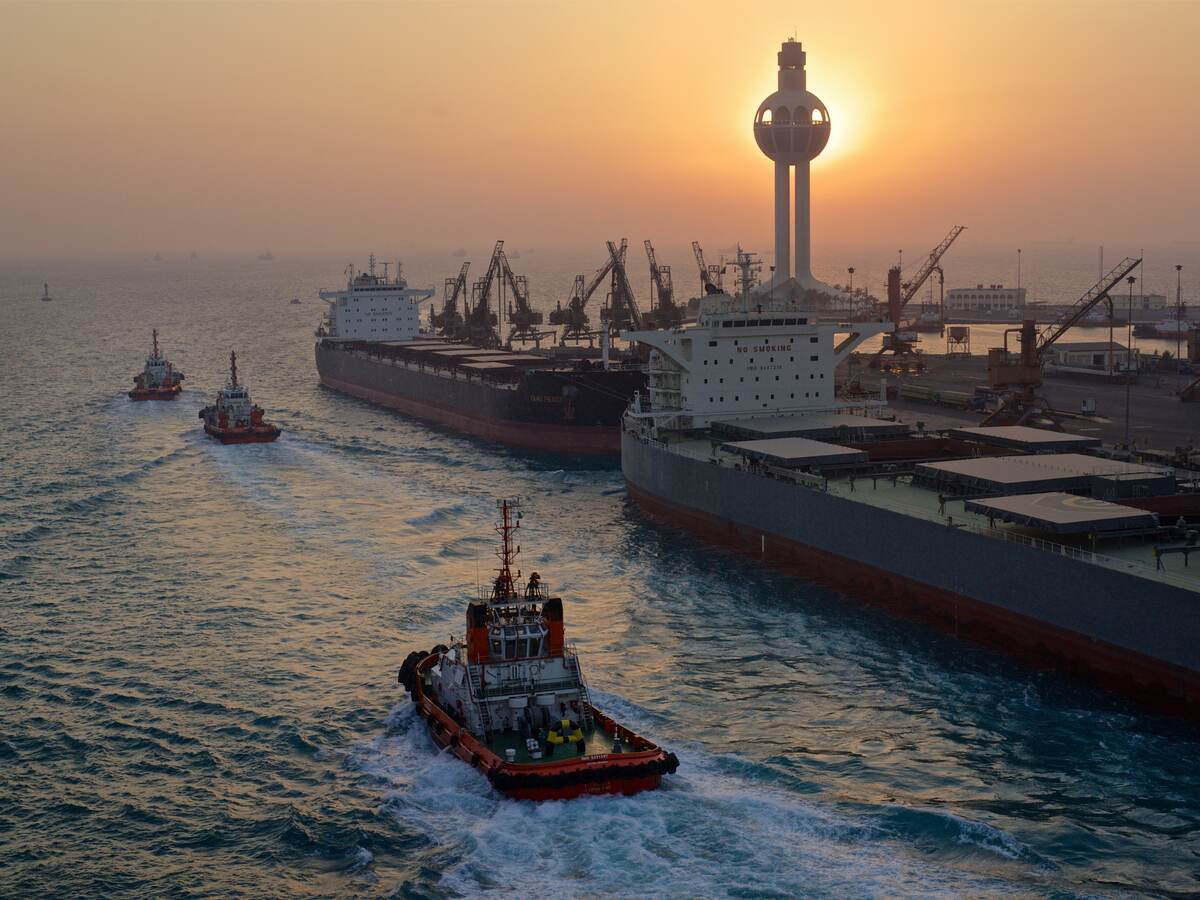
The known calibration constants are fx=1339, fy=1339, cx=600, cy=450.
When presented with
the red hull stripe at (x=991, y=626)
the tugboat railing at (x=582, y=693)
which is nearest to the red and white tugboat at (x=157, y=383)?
the red hull stripe at (x=991, y=626)

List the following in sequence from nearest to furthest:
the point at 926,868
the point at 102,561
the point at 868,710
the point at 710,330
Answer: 1. the point at 926,868
2. the point at 868,710
3. the point at 102,561
4. the point at 710,330

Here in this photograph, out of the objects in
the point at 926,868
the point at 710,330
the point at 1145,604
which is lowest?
the point at 926,868

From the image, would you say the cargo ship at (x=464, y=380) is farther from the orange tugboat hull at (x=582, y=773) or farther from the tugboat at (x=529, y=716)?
the orange tugboat hull at (x=582, y=773)

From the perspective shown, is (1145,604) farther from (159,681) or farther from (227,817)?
(159,681)

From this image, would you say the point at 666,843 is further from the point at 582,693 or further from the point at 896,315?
the point at 896,315

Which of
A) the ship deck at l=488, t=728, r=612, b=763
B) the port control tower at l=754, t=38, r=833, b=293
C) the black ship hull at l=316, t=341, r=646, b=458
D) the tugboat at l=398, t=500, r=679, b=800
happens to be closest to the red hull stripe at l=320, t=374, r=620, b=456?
the black ship hull at l=316, t=341, r=646, b=458

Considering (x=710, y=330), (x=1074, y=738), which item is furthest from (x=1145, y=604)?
(x=710, y=330)

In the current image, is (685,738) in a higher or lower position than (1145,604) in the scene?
lower

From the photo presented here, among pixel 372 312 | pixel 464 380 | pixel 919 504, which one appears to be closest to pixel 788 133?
pixel 372 312
